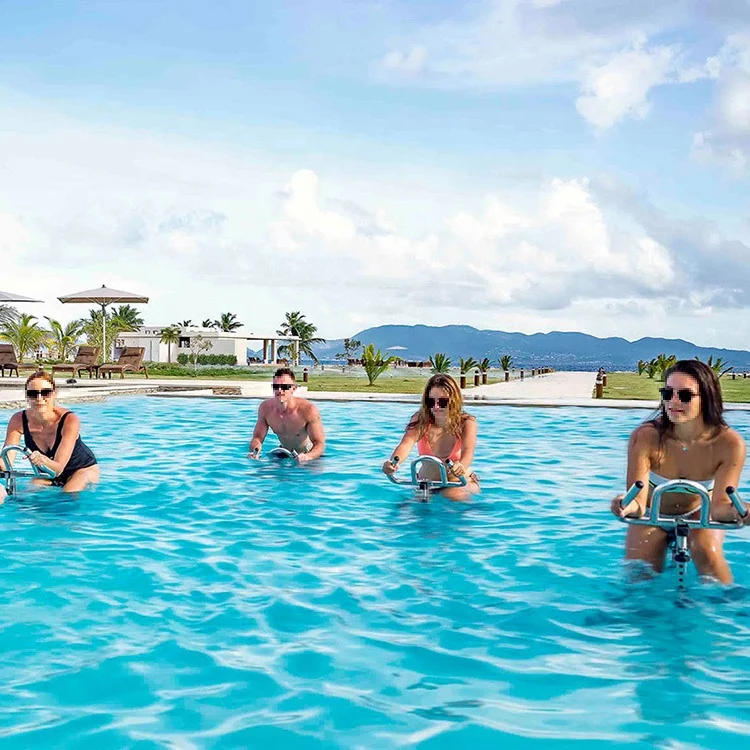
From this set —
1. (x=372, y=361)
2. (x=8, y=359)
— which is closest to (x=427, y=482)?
(x=372, y=361)

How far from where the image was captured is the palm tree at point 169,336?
173 feet

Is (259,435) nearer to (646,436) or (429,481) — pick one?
(429,481)

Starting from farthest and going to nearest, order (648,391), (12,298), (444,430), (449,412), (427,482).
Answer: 1. (12,298)
2. (648,391)
3. (444,430)
4. (449,412)
5. (427,482)

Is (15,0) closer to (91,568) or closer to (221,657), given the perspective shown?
(91,568)

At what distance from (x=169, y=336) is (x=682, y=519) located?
165ft

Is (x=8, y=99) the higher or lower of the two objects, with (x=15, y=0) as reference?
lower

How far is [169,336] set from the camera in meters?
52.8

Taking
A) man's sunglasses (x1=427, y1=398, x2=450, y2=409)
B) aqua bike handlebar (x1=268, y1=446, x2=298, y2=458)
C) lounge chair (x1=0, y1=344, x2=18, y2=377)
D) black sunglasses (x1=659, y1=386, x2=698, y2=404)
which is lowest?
aqua bike handlebar (x1=268, y1=446, x2=298, y2=458)

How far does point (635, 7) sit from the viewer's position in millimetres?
17938

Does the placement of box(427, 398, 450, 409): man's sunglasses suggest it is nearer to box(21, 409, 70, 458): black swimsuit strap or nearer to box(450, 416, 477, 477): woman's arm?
box(450, 416, 477, 477): woman's arm

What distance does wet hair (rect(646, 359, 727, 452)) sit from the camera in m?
4.70

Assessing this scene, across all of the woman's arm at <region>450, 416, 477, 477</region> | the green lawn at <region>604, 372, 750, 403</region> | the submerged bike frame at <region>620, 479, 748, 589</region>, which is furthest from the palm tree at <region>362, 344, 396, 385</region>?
the submerged bike frame at <region>620, 479, 748, 589</region>

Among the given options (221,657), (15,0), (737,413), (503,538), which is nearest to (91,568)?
(221,657)

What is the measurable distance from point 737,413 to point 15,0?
18655mm
